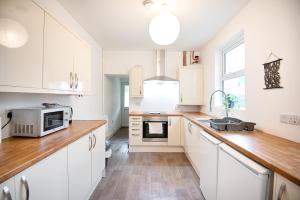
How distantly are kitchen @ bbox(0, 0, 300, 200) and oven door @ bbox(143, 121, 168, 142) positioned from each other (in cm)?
2

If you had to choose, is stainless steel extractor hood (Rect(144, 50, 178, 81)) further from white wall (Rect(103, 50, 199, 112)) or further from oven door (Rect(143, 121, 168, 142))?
oven door (Rect(143, 121, 168, 142))

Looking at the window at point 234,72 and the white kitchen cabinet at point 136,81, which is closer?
the window at point 234,72

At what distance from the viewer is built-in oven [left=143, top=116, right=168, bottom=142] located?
11.9 ft

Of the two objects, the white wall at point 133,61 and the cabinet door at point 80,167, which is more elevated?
the white wall at point 133,61

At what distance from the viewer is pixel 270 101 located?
166 cm

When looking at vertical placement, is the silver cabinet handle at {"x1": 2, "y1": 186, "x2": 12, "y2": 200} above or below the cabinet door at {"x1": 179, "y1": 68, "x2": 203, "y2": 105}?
below

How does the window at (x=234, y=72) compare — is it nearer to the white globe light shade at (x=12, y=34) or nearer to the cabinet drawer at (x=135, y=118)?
the cabinet drawer at (x=135, y=118)

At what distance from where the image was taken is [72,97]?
99.2 inches

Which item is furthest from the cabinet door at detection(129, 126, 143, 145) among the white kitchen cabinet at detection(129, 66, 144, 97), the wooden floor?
the white kitchen cabinet at detection(129, 66, 144, 97)

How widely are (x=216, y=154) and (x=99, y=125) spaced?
4.67 ft

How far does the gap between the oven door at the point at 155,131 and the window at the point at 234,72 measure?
4.91ft

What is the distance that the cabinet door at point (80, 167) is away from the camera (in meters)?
1.39

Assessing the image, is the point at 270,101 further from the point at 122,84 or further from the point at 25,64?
the point at 122,84

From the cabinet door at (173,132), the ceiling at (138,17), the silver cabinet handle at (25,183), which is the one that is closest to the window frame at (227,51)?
the ceiling at (138,17)
